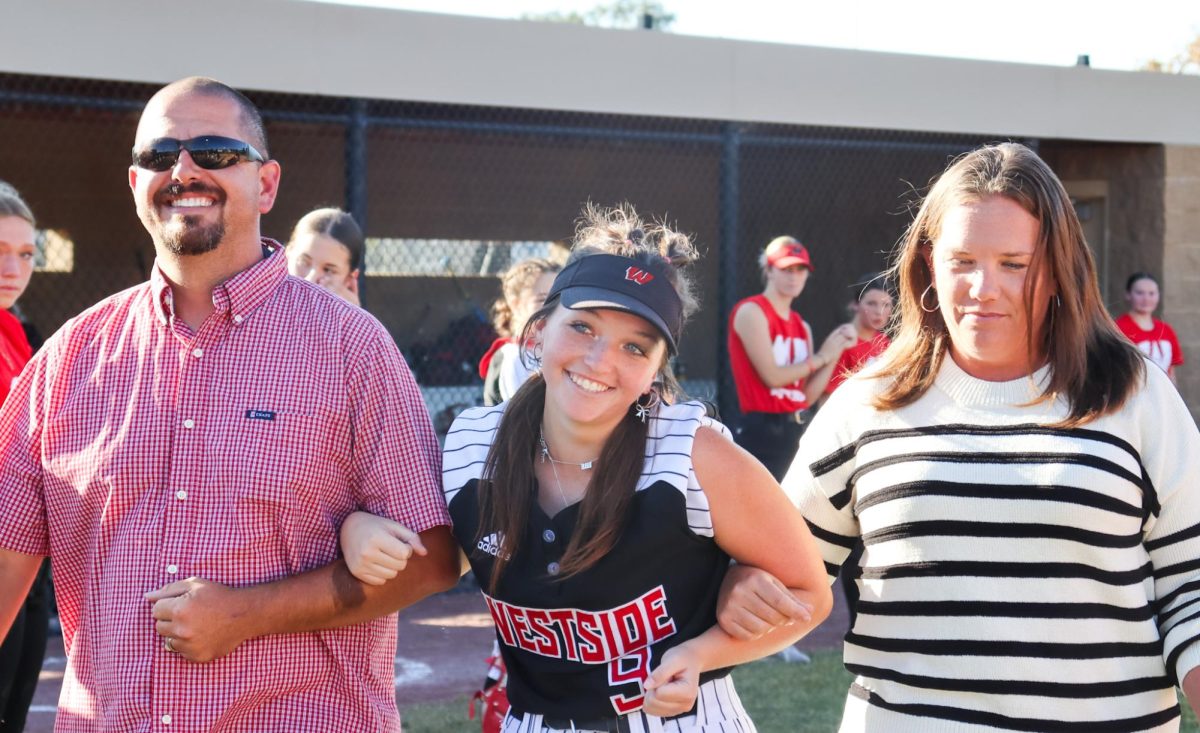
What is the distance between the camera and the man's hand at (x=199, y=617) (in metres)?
2.23

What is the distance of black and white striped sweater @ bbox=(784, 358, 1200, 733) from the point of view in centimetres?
228

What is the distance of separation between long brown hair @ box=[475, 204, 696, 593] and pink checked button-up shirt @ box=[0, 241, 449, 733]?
0.14 meters

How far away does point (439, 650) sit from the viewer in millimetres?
7004

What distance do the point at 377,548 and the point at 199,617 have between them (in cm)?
33

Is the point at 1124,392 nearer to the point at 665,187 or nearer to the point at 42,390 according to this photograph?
the point at 42,390

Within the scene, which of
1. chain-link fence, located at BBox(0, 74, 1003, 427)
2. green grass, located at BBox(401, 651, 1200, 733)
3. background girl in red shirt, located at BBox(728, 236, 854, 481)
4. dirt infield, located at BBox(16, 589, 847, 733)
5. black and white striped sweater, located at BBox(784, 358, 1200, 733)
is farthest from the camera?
chain-link fence, located at BBox(0, 74, 1003, 427)

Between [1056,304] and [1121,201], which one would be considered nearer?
[1056,304]

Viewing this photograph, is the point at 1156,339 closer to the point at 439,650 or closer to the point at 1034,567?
the point at 439,650

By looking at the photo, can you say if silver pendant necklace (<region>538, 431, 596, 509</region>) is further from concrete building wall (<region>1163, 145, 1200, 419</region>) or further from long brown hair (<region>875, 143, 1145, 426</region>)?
concrete building wall (<region>1163, 145, 1200, 419</region>)

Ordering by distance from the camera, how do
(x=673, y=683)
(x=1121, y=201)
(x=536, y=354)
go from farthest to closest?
1. (x=1121, y=201)
2. (x=536, y=354)
3. (x=673, y=683)

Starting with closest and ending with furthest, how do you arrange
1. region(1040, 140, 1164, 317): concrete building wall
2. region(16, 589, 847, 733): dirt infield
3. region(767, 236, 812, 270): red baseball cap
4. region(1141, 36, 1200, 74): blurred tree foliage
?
1. region(16, 589, 847, 733): dirt infield
2. region(767, 236, 812, 270): red baseball cap
3. region(1040, 140, 1164, 317): concrete building wall
4. region(1141, 36, 1200, 74): blurred tree foliage

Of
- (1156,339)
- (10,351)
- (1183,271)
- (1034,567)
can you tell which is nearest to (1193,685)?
(1034,567)

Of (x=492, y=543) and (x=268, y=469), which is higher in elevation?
(x=268, y=469)

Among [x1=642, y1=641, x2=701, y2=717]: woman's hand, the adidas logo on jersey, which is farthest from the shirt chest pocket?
Result: [x1=642, y1=641, x2=701, y2=717]: woman's hand
